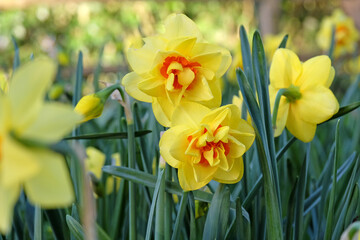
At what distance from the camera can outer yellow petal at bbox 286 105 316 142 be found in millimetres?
556

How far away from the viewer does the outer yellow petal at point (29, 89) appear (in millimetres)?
266

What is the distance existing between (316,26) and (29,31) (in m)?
3.50

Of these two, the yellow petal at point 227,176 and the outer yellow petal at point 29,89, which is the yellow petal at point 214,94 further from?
the outer yellow petal at point 29,89

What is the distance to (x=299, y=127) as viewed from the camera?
562mm

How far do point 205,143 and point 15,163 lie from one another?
0.81ft

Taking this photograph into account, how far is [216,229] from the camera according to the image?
1.71 ft

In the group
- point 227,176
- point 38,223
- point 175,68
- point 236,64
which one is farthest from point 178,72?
point 236,64

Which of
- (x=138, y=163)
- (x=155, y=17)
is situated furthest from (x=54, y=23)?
(x=138, y=163)

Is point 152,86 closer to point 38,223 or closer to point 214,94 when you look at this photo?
point 214,94

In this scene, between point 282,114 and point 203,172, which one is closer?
point 203,172

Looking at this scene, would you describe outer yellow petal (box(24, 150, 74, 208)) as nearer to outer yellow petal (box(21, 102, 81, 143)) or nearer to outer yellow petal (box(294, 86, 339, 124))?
outer yellow petal (box(21, 102, 81, 143))

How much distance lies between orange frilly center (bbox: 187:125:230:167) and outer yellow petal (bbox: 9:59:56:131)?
21cm

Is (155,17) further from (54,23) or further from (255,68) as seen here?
(255,68)

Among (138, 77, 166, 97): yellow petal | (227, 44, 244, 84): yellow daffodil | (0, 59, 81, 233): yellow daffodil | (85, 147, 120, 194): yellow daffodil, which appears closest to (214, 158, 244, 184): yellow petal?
(138, 77, 166, 97): yellow petal
